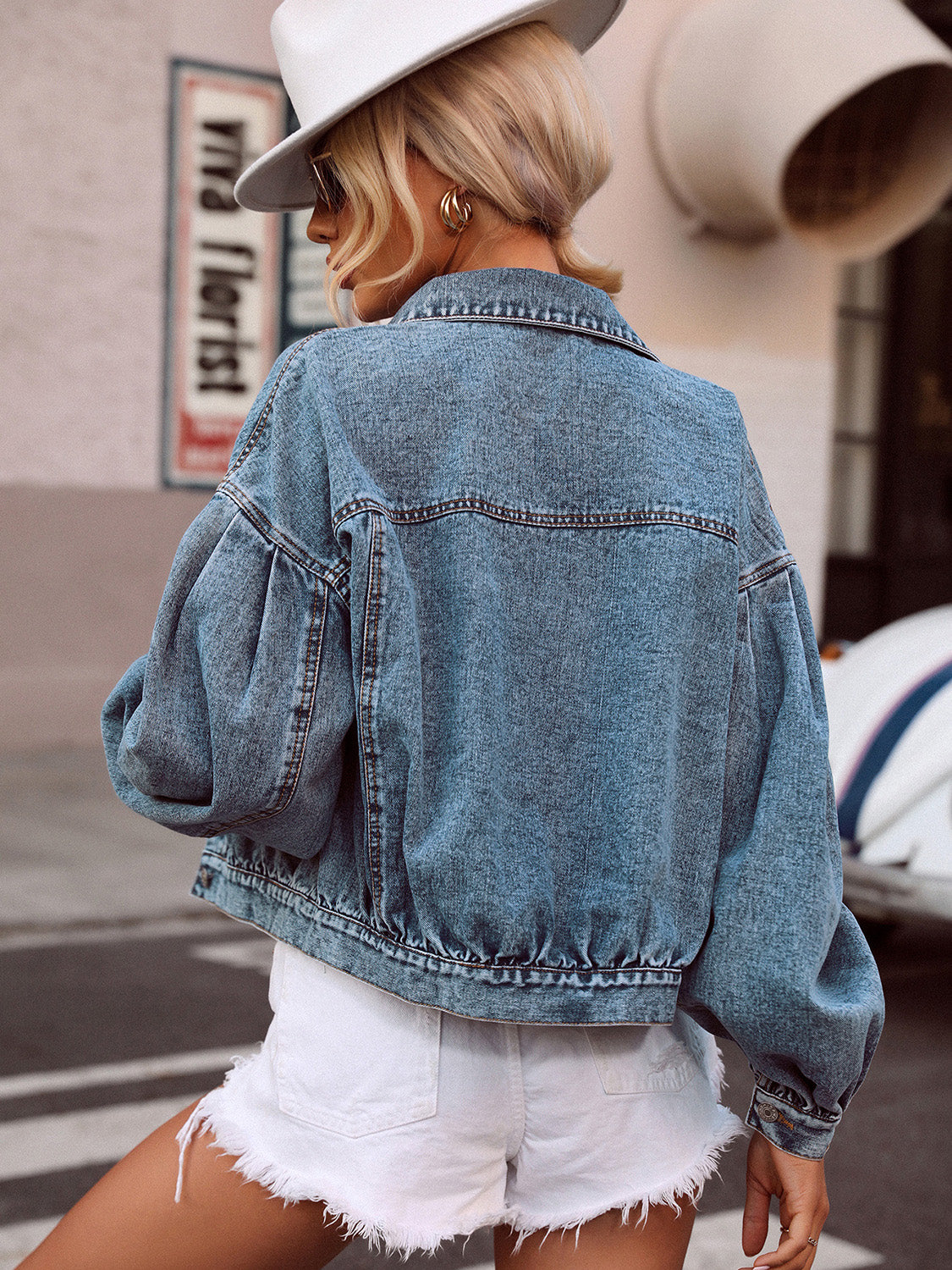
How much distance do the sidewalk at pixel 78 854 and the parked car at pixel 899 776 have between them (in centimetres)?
239

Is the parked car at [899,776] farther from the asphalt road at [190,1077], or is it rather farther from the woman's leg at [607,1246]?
the woman's leg at [607,1246]

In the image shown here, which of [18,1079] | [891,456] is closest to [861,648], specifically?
[18,1079]

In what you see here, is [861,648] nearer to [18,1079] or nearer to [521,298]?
[18,1079]

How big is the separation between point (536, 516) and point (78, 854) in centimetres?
556

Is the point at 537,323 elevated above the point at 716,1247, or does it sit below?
above

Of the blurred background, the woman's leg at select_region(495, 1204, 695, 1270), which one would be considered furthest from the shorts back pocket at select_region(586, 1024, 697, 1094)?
the blurred background

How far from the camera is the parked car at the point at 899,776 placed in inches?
189

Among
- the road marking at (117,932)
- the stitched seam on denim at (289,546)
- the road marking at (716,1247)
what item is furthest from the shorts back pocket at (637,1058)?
the road marking at (117,932)

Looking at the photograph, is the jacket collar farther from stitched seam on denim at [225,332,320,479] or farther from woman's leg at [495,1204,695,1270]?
woman's leg at [495,1204,695,1270]

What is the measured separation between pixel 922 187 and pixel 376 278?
9269mm

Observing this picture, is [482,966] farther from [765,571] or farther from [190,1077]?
[190,1077]

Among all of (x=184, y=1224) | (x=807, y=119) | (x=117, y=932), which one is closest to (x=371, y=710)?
(x=184, y=1224)

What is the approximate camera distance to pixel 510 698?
4.50 ft

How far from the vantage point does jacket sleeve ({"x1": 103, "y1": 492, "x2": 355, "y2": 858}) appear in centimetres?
131
